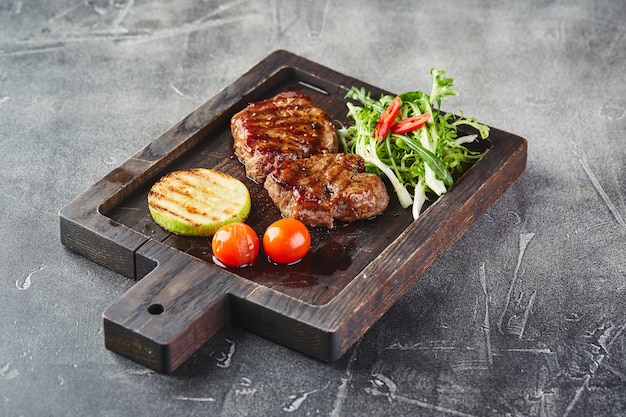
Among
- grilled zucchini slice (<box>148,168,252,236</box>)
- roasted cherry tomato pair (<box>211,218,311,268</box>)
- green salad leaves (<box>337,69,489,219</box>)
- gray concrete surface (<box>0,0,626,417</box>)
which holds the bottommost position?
gray concrete surface (<box>0,0,626,417</box>)

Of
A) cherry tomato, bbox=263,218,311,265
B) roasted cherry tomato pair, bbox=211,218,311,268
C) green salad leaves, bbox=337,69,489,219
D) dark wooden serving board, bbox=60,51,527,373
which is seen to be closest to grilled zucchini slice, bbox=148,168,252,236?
dark wooden serving board, bbox=60,51,527,373

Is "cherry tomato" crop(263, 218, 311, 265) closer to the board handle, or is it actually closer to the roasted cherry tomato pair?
the roasted cherry tomato pair

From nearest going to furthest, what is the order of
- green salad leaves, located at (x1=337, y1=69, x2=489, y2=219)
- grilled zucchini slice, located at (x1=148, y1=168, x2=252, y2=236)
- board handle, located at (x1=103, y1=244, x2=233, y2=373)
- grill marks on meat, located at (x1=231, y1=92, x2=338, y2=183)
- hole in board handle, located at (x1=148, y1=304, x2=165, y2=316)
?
1. board handle, located at (x1=103, y1=244, x2=233, y2=373)
2. hole in board handle, located at (x1=148, y1=304, x2=165, y2=316)
3. grilled zucchini slice, located at (x1=148, y1=168, x2=252, y2=236)
4. green salad leaves, located at (x1=337, y1=69, x2=489, y2=219)
5. grill marks on meat, located at (x1=231, y1=92, x2=338, y2=183)

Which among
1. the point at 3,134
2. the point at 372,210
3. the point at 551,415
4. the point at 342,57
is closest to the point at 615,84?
the point at 342,57

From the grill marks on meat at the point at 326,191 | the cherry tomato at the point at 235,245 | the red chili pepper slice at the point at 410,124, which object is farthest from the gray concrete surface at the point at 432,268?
the red chili pepper slice at the point at 410,124

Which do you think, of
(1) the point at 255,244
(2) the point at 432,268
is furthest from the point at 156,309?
(2) the point at 432,268

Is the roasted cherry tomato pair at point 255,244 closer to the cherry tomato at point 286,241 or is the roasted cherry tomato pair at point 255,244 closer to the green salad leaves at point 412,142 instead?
the cherry tomato at point 286,241

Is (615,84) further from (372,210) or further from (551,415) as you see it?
(551,415)
